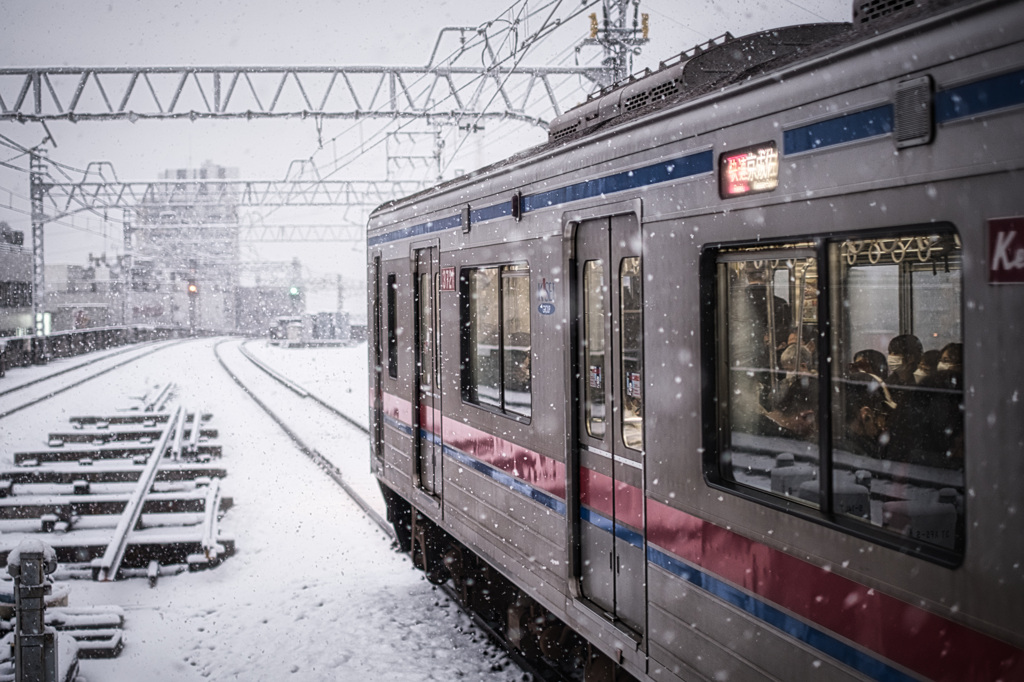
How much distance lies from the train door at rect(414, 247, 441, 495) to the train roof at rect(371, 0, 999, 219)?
4.17 ft

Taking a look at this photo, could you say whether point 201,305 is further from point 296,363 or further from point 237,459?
point 237,459

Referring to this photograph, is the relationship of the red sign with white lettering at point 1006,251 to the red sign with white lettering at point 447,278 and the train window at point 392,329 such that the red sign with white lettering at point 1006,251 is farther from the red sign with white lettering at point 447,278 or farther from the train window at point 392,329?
the train window at point 392,329

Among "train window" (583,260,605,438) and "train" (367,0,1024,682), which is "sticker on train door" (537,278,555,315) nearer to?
"train" (367,0,1024,682)

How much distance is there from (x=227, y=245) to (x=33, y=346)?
58.4 metres

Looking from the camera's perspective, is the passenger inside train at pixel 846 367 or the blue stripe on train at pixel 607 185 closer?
the passenger inside train at pixel 846 367

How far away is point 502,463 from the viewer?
19.7 feet

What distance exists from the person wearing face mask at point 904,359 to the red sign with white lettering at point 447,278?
14.2 feet

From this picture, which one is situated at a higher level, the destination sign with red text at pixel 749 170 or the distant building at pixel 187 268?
the distant building at pixel 187 268

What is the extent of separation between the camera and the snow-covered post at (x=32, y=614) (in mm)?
5641

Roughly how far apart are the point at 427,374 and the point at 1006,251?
226 inches

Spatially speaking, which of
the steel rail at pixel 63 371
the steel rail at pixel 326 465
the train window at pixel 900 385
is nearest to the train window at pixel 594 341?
the train window at pixel 900 385

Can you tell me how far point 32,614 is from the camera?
5.66 meters

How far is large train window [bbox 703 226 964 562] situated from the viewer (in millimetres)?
2721

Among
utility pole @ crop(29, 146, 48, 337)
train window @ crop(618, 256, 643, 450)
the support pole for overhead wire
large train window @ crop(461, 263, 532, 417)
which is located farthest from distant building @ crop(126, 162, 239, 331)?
train window @ crop(618, 256, 643, 450)
